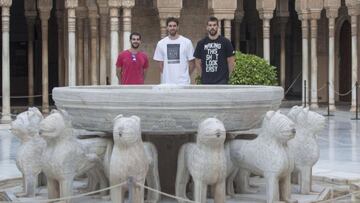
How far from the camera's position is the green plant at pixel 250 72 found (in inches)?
650

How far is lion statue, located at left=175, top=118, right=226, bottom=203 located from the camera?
19.8ft

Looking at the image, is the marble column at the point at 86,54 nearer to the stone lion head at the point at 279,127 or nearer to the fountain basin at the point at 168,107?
the fountain basin at the point at 168,107

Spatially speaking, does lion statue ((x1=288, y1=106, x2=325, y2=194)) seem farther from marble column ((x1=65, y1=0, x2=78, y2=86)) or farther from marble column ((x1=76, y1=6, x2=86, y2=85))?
marble column ((x1=76, y1=6, x2=86, y2=85))

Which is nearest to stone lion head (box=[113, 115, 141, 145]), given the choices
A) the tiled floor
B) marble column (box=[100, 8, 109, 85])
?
the tiled floor

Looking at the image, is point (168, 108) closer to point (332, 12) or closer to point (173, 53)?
point (173, 53)

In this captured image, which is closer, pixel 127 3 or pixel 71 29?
pixel 71 29

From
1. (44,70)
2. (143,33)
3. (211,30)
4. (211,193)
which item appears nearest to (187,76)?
(211,30)

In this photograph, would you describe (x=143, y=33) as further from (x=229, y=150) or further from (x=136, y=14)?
(x=229, y=150)

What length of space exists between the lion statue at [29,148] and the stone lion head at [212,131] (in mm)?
1593

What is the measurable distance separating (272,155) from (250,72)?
34.6 ft

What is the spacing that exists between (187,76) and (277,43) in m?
18.6

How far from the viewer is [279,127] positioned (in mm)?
6211

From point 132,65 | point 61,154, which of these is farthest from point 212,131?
point 132,65

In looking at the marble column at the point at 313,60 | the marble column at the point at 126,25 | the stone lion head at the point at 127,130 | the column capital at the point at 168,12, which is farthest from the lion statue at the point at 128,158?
the marble column at the point at 313,60
